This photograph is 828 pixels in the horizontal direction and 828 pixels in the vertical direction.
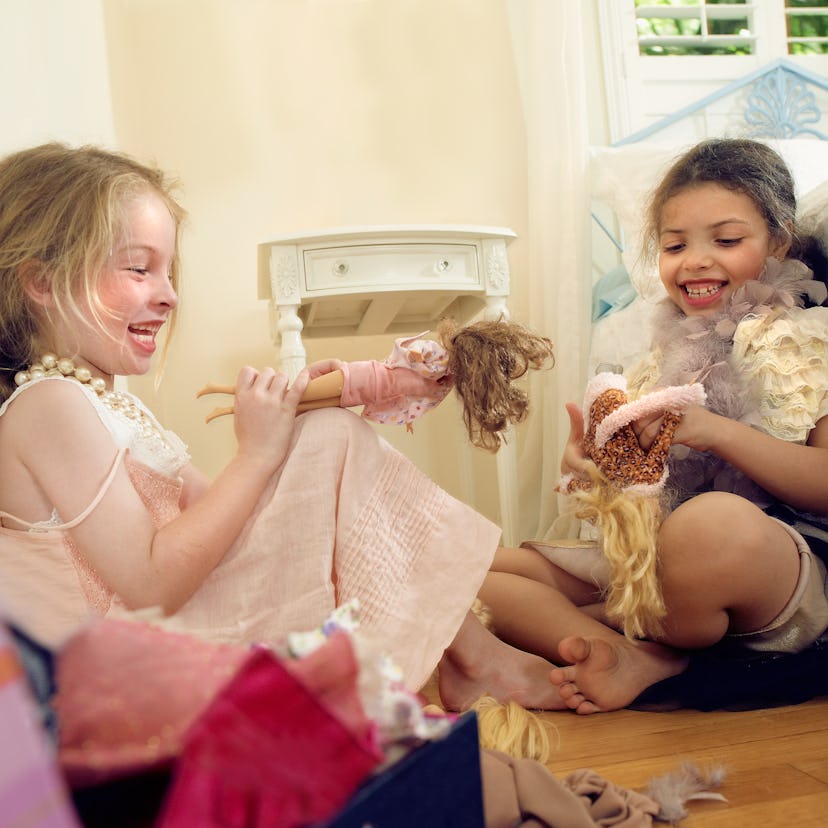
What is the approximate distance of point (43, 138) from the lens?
130 cm

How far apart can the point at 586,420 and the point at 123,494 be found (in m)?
0.54

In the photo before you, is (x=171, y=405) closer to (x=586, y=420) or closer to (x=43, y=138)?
(x=43, y=138)

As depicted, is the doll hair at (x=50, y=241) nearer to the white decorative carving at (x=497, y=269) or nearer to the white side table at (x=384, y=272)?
the white side table at (x=384, y=272)

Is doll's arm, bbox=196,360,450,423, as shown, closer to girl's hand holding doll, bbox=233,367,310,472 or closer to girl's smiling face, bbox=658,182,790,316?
girl's hand holding doll, bbox=233,367,310,472

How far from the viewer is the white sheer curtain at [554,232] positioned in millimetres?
1841

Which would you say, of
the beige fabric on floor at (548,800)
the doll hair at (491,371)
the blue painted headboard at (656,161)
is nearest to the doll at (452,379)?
the doll hair at (491,371)

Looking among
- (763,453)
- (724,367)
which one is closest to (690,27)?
(724,367)

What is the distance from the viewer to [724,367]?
1.02 meters

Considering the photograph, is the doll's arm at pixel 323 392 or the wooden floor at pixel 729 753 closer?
the wooden floor at pixel 729 753

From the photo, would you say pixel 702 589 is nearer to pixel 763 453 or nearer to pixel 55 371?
pixel 763 453

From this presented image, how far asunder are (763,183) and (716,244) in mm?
99

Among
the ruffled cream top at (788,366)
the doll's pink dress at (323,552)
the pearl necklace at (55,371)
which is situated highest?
the pearl necklace at (55,371)

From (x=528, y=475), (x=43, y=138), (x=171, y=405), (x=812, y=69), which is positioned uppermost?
(x=812, y=69)

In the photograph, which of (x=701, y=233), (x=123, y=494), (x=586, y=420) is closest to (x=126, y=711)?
(x=123, y=494)
